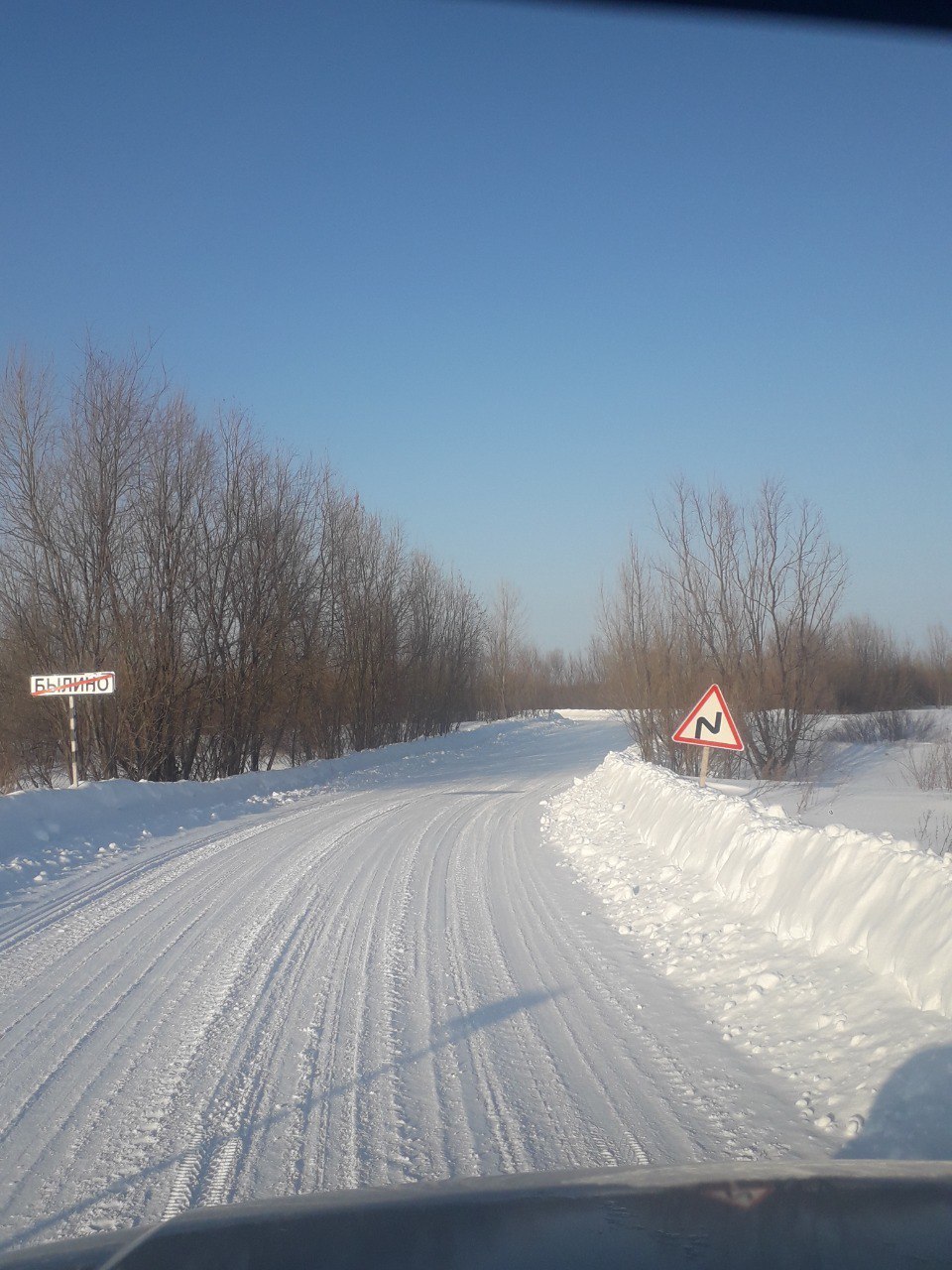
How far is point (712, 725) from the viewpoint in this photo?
1253 cm

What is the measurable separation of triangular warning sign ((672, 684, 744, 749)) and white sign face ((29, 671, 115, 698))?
898 centimetres

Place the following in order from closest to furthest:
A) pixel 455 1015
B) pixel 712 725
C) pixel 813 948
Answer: pixel 455 1015 → pixel 813 948 → pixel 712 725

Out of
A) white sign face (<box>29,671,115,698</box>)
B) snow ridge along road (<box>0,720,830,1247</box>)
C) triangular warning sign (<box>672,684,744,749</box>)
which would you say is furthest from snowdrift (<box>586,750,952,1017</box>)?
white sign face (<box>29,671,115,698</box>)

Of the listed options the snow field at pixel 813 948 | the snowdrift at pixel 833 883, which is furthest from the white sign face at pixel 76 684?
the snowdrift at pixel 833 883

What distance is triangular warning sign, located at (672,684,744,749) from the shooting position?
40.5 ft

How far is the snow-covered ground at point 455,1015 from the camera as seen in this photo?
4160 millimetres

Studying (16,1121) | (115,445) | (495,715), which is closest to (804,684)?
(115,445)

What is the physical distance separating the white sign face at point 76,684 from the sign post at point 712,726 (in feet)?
29.4

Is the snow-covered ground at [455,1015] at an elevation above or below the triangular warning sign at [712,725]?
below

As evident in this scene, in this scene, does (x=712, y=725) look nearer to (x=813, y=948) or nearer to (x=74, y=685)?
(x=813, y=948)

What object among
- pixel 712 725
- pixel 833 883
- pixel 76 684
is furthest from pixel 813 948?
pixel 76 684

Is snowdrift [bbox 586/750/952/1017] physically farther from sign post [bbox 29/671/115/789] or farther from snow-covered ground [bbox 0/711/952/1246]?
sign post [bbox 29/671/115/789]

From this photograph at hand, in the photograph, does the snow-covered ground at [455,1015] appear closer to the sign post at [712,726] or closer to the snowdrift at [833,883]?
the snowdrift at [833,883]

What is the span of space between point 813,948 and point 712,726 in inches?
244
